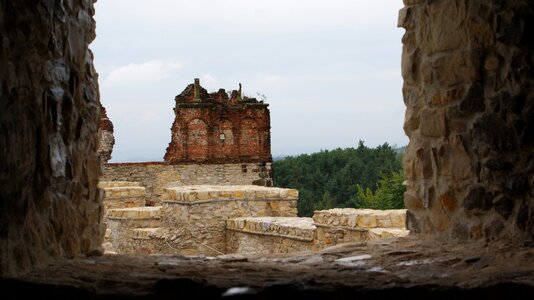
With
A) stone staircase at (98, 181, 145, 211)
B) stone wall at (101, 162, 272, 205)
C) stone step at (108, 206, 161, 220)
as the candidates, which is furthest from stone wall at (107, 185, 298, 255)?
stone wall at (101, 162, 272, 205)

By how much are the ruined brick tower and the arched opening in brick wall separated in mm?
18373

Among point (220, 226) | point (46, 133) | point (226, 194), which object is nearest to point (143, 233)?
point (220, 226)

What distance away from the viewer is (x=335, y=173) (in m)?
30.4

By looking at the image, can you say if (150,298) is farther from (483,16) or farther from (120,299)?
(483,16)

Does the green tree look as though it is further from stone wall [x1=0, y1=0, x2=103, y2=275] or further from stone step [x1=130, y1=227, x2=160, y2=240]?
stone wall [x1=0, y1=0, x2=103, y2=275]

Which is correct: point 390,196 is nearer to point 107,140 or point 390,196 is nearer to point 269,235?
point 107,140

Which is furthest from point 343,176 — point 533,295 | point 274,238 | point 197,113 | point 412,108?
point 533,295

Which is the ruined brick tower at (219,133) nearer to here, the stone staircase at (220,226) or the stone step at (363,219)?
the stone staircase at (220,226)

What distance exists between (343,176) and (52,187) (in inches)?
1057

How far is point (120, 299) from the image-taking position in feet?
8.24

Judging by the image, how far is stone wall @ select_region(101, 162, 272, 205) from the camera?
22.5 m

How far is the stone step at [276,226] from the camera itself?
35.2 ft

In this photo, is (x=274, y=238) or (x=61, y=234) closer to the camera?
(x=61, y=234)

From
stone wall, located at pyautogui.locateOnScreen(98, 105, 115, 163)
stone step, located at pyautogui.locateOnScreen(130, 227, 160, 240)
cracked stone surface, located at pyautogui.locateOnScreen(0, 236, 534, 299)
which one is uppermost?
stone wall, located at pyautogui.locateOnScreen(98, 105, 115, 163)
